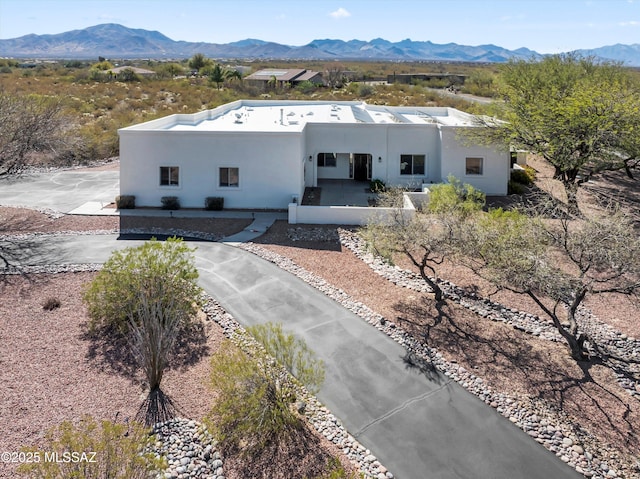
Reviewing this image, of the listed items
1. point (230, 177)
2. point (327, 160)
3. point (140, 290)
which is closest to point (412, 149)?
point (327, 160)

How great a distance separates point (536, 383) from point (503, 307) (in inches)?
148

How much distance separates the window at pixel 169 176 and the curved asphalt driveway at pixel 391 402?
992 cm

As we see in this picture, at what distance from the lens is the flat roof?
25812 millimetres

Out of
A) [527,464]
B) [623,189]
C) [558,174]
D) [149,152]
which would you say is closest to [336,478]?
[527,464]

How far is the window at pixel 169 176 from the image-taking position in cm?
2303

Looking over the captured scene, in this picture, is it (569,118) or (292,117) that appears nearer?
(569,118)

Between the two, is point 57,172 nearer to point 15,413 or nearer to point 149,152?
point 149,152

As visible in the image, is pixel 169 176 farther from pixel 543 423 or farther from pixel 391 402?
pixel 543 423

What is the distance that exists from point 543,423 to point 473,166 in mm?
19961

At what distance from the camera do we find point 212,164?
22875 millimetres

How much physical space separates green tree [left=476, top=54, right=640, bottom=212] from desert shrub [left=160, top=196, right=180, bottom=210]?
17229mm

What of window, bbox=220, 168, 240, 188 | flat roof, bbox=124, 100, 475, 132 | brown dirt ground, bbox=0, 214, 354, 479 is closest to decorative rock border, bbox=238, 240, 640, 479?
brown dirt ground, bbox=0, 214, 354, 479

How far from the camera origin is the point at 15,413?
341 inches

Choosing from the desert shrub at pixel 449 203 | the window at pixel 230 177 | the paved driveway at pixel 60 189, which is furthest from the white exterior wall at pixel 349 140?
the paved driveway at pixel 60 189
